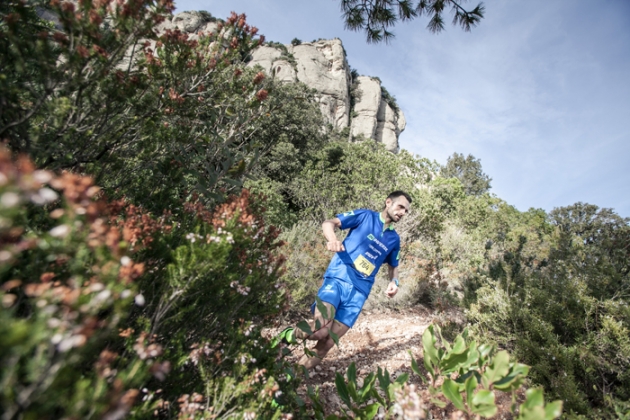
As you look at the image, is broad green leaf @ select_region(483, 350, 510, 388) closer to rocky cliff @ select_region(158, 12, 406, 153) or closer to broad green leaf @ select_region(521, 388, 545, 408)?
broad green leaf @ select_region(521, 388, 545, 408)

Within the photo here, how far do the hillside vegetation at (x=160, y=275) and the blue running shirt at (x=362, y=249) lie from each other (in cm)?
83

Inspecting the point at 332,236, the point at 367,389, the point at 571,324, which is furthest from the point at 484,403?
the point at 571,324

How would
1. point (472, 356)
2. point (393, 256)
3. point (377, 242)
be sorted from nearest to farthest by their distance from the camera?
point (472, 356)
point (377, 242)
point (393, 256)

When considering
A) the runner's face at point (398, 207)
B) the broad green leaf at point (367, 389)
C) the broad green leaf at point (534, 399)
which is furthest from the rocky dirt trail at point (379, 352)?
the runner's face at point (398, 207)

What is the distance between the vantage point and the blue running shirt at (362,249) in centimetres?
276

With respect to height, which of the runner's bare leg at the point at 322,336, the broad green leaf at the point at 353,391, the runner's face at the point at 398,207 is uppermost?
the runner's face at the point at 398,207

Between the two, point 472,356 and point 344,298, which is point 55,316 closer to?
point 472,356

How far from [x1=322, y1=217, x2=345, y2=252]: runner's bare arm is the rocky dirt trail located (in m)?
0.87

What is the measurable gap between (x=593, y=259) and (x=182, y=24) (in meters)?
42.9

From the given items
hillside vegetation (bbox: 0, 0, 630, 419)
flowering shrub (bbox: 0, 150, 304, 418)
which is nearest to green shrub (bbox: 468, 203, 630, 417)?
hillside vegetation (bbox: 0, 0, 630, 419)

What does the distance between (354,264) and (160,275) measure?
5.96ft

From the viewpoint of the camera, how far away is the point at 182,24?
3456 cm

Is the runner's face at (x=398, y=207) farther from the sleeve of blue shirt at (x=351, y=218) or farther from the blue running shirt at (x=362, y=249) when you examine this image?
the sleeve of blue shirt at (x=351, y=218)

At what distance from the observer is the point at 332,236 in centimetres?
249
